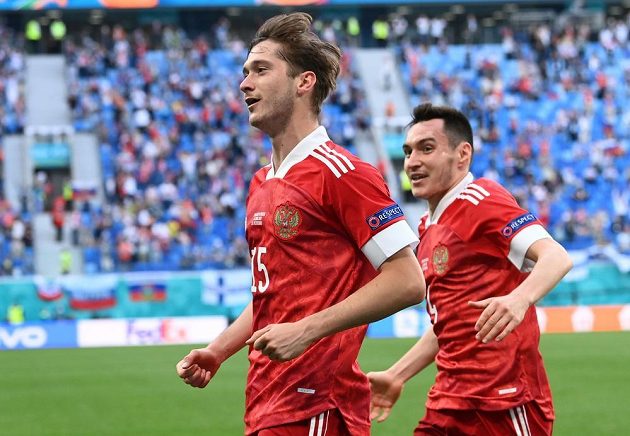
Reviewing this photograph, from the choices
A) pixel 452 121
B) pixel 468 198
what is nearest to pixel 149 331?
pixel 452 121

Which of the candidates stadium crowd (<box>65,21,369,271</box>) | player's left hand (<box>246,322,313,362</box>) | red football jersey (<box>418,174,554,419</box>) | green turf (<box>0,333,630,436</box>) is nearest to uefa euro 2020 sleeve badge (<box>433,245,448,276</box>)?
red football jersey (<box>418,174,554,419</box>)

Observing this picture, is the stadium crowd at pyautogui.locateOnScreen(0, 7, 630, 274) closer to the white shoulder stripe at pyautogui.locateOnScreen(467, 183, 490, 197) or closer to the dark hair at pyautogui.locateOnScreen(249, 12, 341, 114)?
the white shoulder stripe at pyautogui.locateOnScreen(467, 183, 490, 197)

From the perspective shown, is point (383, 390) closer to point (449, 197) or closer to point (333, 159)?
point (449, 197)

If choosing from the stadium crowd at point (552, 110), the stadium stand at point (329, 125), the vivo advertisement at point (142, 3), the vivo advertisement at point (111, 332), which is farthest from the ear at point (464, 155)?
the vivo advertisement at point (142, 3)

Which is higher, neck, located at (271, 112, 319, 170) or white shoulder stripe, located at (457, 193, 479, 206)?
neck, located at (271, 112, 319, 170)

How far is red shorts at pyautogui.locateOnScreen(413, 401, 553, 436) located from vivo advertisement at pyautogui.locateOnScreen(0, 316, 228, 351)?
16558 millimetres

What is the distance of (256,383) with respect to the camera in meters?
4.10

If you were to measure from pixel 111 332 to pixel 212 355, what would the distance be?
1812cm

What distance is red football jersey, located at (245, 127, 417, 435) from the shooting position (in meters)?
3.95

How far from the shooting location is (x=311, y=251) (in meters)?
4.05

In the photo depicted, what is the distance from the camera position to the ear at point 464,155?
558 centimetres

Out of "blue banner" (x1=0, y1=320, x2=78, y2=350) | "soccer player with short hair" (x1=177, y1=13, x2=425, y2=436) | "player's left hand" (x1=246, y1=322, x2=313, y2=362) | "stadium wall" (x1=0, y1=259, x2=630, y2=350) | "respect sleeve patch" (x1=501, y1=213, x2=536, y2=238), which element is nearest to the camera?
"player's left hand" (x1=246, y1=322, x2=313, y2=362)

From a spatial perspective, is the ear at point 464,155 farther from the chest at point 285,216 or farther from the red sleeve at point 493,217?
the chest at point 285,216

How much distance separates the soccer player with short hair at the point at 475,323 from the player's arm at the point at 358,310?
116 cm
